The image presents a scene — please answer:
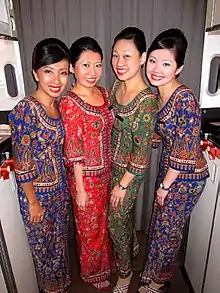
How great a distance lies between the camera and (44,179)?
3.60 feet

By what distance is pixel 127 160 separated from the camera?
1.22 metres

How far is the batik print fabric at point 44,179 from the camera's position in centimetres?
98

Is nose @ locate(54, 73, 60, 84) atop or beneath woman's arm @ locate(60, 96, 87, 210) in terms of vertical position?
atop

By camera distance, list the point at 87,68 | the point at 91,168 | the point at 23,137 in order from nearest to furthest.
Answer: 1. the point at 23,137
2. the point at 87,68
3. the point at 91,168

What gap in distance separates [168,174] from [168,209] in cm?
18

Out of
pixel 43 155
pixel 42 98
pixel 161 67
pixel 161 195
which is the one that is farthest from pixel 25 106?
pixel 161 195

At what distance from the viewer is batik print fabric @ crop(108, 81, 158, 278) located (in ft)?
3.56

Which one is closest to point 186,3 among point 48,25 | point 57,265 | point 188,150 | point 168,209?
point 48,25

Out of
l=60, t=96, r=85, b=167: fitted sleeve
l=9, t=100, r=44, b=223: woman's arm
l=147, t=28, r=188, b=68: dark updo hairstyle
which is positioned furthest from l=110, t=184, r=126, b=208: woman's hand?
l=147, t=28, r=188, b=68: dark updo hairstyle

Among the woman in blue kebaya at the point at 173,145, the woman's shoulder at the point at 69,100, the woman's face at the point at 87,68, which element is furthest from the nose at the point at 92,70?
the woman in blue kebaya at the point at 173,145

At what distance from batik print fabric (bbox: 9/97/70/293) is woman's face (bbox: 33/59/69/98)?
67mm

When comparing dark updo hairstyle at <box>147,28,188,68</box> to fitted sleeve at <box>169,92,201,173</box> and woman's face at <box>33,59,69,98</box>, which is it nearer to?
fitted sleeve at <box>169,92,201,173</box>

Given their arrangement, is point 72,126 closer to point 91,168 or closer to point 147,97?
point 91,168

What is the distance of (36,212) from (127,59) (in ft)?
2.34
